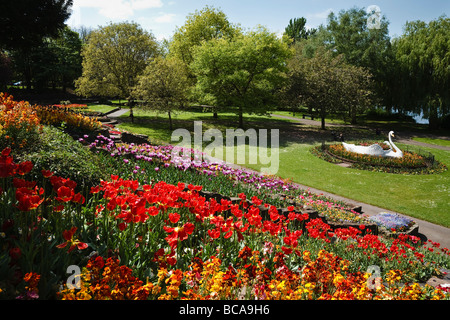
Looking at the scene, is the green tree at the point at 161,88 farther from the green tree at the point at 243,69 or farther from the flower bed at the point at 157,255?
the flower bed at the point at 157,255

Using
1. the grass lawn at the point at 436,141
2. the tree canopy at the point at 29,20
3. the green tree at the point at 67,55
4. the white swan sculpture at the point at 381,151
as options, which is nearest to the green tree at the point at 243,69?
the white swan sculpture at the point at 381,151

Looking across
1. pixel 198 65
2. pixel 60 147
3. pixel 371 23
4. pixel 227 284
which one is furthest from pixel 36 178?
pixel 371 23

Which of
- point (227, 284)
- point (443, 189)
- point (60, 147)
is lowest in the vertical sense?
point (443, 189)

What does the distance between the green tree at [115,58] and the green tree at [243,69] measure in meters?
6.63

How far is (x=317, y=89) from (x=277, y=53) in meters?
5.77

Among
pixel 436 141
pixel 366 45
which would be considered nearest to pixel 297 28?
pixel 366 45

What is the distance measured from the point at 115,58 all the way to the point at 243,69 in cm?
1347

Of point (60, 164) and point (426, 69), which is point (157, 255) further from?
point (426, 69)

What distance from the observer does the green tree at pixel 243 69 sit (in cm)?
2669

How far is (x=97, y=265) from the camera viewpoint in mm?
2434

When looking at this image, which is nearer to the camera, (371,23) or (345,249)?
(345,249)

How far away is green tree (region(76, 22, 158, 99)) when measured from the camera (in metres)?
28.6

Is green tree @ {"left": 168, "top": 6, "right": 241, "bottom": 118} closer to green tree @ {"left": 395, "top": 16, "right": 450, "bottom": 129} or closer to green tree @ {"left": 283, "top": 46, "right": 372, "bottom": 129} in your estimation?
green tree @ {"left": 283, "top": 46, "right": 372, "bottom": 129}

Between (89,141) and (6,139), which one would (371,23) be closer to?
(89,141)
